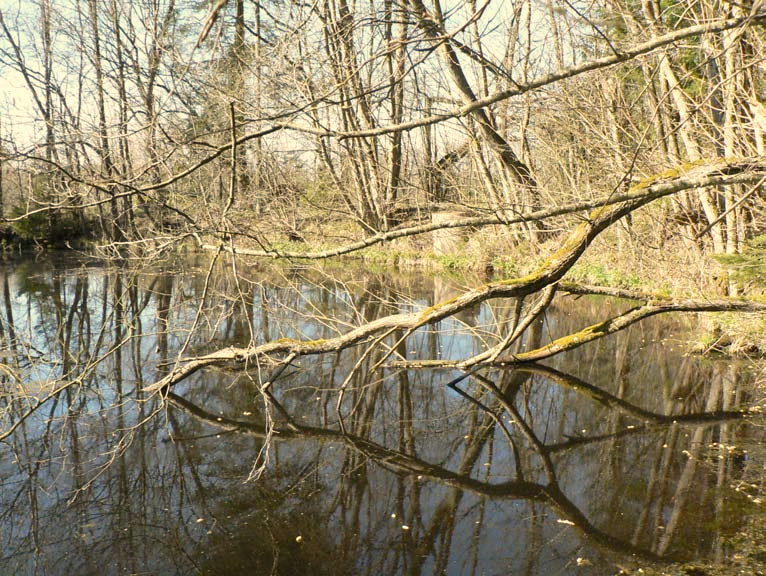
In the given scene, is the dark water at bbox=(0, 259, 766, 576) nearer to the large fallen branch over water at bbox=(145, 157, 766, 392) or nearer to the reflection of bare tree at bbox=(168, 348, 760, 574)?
the reflection of bare tree at bbox=(168, 348, 760, 574)

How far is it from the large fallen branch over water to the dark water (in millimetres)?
458

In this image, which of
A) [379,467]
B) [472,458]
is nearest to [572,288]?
[472,458]

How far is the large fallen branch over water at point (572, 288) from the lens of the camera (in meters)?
5.03

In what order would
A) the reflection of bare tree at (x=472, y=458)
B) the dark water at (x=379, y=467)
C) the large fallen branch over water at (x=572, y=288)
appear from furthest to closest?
the large fallen branch over water at (x=572, y=288) < the reflection of bare tree at (x=472, y=458) < the dark water at (x=379, y=467)

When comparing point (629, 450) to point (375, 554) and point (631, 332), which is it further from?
point (631, 332)

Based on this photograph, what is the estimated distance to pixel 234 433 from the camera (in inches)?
268

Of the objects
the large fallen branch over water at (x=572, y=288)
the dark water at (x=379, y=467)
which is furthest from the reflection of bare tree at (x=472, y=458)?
the large fallen branch over water at (x=572, y=288)

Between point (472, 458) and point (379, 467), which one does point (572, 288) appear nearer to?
point (472, 458)

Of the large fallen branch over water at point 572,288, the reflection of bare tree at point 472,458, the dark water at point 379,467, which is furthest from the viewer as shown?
the large fallen branch over water at point 572,288

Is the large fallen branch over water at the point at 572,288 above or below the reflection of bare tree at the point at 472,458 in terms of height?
above

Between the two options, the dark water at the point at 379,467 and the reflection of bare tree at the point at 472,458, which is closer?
the dark water at the point at 379,467

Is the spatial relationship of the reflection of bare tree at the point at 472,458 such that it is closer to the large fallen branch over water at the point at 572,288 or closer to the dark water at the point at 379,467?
the dark water at the point at 379,467

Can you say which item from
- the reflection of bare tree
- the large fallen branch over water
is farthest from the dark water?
the large fallen branch over water

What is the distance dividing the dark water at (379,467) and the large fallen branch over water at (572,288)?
1.50 feet
